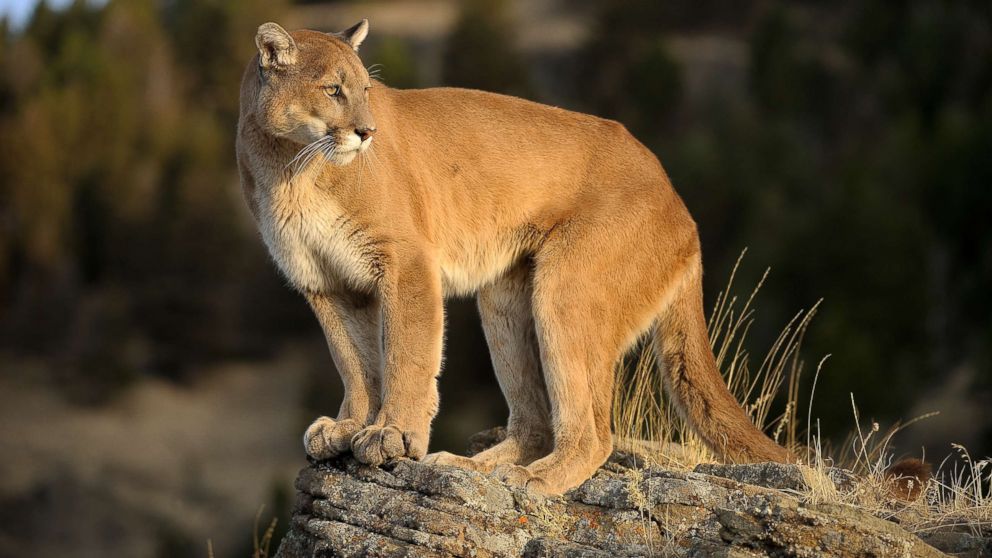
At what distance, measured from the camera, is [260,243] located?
62812 millimetres

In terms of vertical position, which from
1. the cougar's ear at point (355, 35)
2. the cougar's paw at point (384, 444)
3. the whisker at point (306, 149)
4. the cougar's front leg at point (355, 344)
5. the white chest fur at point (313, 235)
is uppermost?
the cougar's ear at point (355, 35)

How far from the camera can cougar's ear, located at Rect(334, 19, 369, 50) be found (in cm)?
718

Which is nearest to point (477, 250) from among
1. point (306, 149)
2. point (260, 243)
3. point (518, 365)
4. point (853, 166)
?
point (518, 365)

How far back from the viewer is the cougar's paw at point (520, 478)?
6.41 m

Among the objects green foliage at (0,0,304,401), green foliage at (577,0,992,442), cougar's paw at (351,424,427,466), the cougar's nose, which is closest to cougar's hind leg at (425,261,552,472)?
cougar's paw at (351,424,427,466)

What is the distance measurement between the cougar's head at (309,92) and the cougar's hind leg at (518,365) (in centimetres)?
131

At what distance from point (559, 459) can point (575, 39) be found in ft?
247

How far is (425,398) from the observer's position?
6.58 metres

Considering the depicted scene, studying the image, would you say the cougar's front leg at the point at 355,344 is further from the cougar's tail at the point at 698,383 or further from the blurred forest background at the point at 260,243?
the blurred forest background at the point at 260,243

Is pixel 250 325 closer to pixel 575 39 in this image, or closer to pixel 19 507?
pixel 19 507

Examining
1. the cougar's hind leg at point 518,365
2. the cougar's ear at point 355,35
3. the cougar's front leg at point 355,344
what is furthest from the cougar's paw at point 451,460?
the cougar's ear at point 355,35

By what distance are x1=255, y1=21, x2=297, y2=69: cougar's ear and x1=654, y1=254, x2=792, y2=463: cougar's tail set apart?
8.19 feet

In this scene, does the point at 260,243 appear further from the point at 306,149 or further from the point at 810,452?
the point at 306,149

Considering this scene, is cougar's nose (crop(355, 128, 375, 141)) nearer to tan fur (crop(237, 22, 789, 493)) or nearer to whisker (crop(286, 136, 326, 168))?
tan fur (crop(237, 22, 789, 493))
